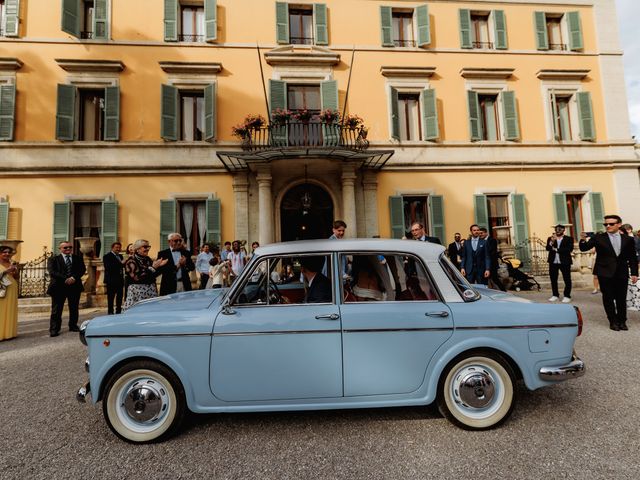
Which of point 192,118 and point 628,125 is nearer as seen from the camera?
point 192,118

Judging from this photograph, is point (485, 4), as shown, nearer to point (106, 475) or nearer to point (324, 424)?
point (324, 424)

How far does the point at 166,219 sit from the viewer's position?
12562 mm

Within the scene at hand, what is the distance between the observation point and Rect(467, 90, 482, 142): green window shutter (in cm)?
1395

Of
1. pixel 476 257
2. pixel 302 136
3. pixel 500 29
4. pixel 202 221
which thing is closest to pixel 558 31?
pixel 500 29

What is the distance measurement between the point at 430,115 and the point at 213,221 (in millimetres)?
9410

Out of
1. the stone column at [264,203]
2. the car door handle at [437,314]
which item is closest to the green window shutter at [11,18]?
the stone column at [264,203]

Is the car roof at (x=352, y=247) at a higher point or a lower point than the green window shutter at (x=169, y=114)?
lower

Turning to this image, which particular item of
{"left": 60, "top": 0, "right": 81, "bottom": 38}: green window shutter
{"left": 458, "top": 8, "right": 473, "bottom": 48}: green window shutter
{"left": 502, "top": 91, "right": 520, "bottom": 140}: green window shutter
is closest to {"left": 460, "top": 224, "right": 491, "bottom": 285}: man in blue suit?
{"left": 502, "top": 91, "right": 520, "bottom": 140}: green window shutter

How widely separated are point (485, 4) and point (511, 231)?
31.4ft

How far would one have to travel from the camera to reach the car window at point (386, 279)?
3.11 metres

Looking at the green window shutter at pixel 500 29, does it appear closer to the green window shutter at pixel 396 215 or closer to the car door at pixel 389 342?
the green window shutter at pixel 396 215

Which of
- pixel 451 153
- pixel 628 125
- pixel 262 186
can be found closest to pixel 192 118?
pixel 262 186

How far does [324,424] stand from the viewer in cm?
306

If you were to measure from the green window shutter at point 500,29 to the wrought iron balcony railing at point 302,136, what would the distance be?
7347mm
